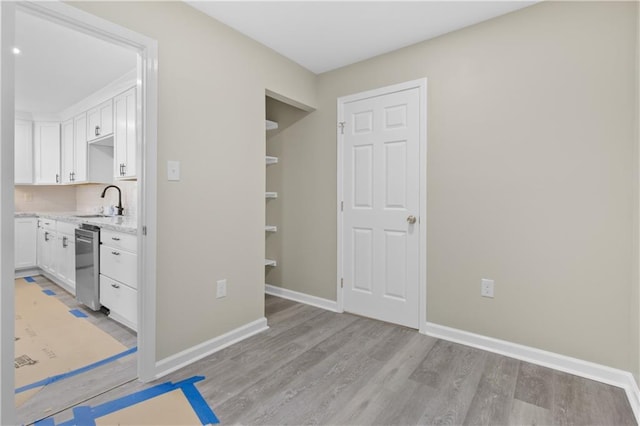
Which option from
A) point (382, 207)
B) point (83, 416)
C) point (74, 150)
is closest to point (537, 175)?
point (382, 207)

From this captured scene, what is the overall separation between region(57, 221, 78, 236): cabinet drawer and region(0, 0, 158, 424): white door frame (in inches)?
85.9

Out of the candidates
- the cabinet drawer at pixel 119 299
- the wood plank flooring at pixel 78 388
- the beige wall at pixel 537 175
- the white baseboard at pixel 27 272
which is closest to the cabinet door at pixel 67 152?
the white baseboard at pixel 27 272

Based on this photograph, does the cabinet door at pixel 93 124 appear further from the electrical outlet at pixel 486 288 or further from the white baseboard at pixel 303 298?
the electrical outlet at pixel 486 288

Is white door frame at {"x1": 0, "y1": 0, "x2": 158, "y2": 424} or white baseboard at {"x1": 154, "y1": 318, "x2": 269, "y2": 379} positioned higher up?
white door frame at {"x1": 0, "y1": 0, "x2": 158, "y2": 424}

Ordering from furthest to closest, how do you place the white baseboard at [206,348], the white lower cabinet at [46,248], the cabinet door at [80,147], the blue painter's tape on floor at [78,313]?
the white lower cabinet at [46,248]
the cabinet door at [80,147]
the blue painter's tape on floor at [78,313]
the white baseboard at [206,348]

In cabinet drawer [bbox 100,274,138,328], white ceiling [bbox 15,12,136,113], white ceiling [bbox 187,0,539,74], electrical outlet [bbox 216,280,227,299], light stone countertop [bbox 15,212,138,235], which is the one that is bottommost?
cabinet drawer [bbox 100,274,138,328]

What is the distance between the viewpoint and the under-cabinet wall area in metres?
3.50

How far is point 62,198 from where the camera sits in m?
5.11

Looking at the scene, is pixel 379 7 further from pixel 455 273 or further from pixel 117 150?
pixel 117 150

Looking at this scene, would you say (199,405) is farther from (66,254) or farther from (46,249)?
(46,249)

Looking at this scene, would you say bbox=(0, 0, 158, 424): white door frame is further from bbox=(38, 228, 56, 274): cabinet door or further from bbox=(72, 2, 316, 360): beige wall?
bbox=(38, 228, 56, 274): cabinet door

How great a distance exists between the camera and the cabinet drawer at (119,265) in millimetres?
2551

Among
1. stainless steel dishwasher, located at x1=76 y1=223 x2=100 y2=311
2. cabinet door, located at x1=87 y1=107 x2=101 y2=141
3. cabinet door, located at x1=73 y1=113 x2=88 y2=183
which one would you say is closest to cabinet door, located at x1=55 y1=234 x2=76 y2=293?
stainless steel dishwasher, located at x1=76 y1=223 x2=100 y2=311

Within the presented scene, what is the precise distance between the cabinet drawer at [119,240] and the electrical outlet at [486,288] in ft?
8.76
